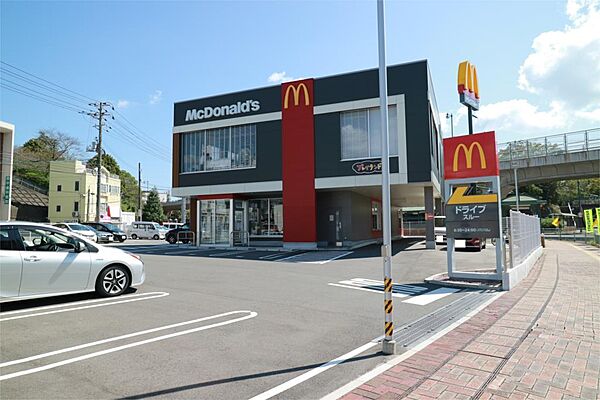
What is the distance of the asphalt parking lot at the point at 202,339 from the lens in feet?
13.5

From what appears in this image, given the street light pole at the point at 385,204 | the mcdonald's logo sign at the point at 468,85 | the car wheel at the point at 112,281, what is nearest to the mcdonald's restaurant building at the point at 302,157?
the mcdonald's logo sign at the point at 468,85

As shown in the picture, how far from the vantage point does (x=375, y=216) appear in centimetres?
3030

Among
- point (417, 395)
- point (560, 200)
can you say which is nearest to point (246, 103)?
point (417, 395)

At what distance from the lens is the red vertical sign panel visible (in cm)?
2322

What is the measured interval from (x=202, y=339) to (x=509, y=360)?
4131mm

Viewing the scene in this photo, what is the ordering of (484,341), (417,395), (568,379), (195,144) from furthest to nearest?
(195,144)
(484,341)
(568,379)
(417,395)

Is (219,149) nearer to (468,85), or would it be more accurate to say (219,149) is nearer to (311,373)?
(468,85)

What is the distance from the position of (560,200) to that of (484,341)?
78.7 metres

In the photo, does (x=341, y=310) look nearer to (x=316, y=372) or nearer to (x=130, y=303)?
(x=316, y=372)

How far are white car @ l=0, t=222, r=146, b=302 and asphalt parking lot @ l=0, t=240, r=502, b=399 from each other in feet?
1.20

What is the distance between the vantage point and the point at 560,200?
70.6 meters

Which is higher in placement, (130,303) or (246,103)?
(246,103)

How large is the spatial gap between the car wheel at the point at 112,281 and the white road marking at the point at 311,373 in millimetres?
5711

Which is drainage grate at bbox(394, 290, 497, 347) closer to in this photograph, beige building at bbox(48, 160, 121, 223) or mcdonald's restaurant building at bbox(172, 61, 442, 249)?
mcdonald's restaurant building at bbox(172, 61, 442, 249)
